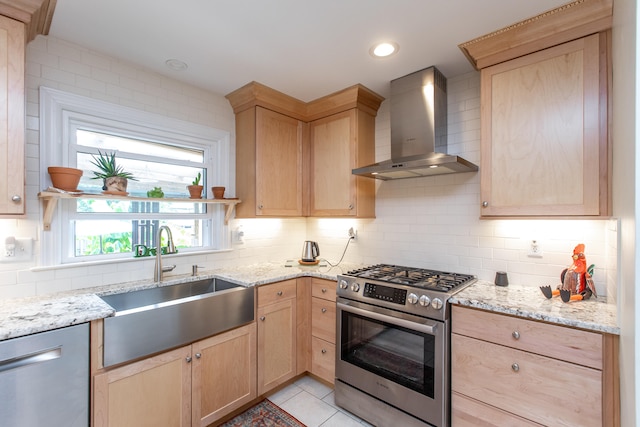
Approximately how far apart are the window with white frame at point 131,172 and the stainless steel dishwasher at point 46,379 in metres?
0.74

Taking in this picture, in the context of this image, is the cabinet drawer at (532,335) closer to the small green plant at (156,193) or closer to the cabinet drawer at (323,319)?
the cabinet drawer at (323,319)

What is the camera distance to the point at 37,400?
133 centimetres

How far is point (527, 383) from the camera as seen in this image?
151 cm

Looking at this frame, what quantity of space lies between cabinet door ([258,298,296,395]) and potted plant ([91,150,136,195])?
50.1 inches

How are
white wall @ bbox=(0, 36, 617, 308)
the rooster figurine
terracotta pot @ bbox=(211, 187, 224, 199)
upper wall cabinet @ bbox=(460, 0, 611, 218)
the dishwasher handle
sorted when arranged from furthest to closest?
1. terracotta pot @ bbox=(211, 187, 224, 199)
2. white wall @ bbox=(0, 36, 617, 308)
3. the rooster figurine
4. upper wall cabinet @ bbox=(460, 0, 611, 218)
5. the dishwasher handle

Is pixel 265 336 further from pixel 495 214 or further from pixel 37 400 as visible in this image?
pixel 495 214

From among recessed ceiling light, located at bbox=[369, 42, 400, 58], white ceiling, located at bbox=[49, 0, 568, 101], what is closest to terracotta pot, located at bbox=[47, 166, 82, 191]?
white ceiling, located at bbox=[49, 0, 568, 101]

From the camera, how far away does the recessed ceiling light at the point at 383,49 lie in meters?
1.96

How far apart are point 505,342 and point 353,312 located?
92cm

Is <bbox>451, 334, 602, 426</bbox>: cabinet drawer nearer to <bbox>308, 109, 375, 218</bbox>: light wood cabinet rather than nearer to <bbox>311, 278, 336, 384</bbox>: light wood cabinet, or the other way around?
<bbox>311, 278, 336, 384</bbox>: light wood cabinet

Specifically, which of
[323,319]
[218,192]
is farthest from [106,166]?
[323,319]

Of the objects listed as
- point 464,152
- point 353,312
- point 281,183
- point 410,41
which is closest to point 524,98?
point 464,152

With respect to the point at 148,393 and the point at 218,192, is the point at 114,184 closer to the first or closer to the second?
the point at 218,192

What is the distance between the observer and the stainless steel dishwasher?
4.13 feet
